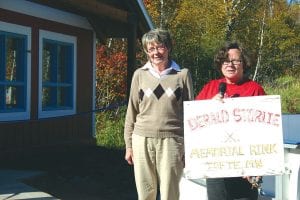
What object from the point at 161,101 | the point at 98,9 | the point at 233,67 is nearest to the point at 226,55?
the point at 233,67

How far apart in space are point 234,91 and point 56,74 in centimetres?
855

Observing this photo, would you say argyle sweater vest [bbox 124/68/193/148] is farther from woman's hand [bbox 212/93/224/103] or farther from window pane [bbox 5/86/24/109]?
window pane [bbox 5/86/24/109]

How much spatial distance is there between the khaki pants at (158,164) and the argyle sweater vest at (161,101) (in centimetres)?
6

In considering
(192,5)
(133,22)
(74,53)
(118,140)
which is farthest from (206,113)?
(192,5)

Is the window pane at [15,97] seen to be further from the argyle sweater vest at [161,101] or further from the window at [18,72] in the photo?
the argyle sweater vest at [161,101]

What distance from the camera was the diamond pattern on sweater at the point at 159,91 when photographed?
4.26 meters

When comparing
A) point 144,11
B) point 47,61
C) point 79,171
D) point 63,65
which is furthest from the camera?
point 63,65

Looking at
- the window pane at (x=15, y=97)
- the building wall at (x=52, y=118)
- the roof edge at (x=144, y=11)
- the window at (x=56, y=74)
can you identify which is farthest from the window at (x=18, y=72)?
the roof edge at (x=144, y=11)

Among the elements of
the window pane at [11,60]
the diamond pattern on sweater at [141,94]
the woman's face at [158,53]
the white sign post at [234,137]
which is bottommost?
the white sign post at [234,137]

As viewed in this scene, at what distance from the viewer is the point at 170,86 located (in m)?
4.27

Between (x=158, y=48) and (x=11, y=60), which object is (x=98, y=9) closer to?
(x=11, y=60)

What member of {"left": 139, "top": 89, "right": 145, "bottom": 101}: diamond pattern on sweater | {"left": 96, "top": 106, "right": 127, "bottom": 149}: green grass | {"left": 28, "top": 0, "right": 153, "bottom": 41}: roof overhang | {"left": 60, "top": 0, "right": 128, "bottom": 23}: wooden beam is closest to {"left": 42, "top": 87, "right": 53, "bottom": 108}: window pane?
{"left": 28, "top": 0, "right": 153, "bottom": 41}: roof overhang

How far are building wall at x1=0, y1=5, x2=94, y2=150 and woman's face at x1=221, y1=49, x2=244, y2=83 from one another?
22.7 ft

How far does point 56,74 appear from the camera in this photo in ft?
40.0
